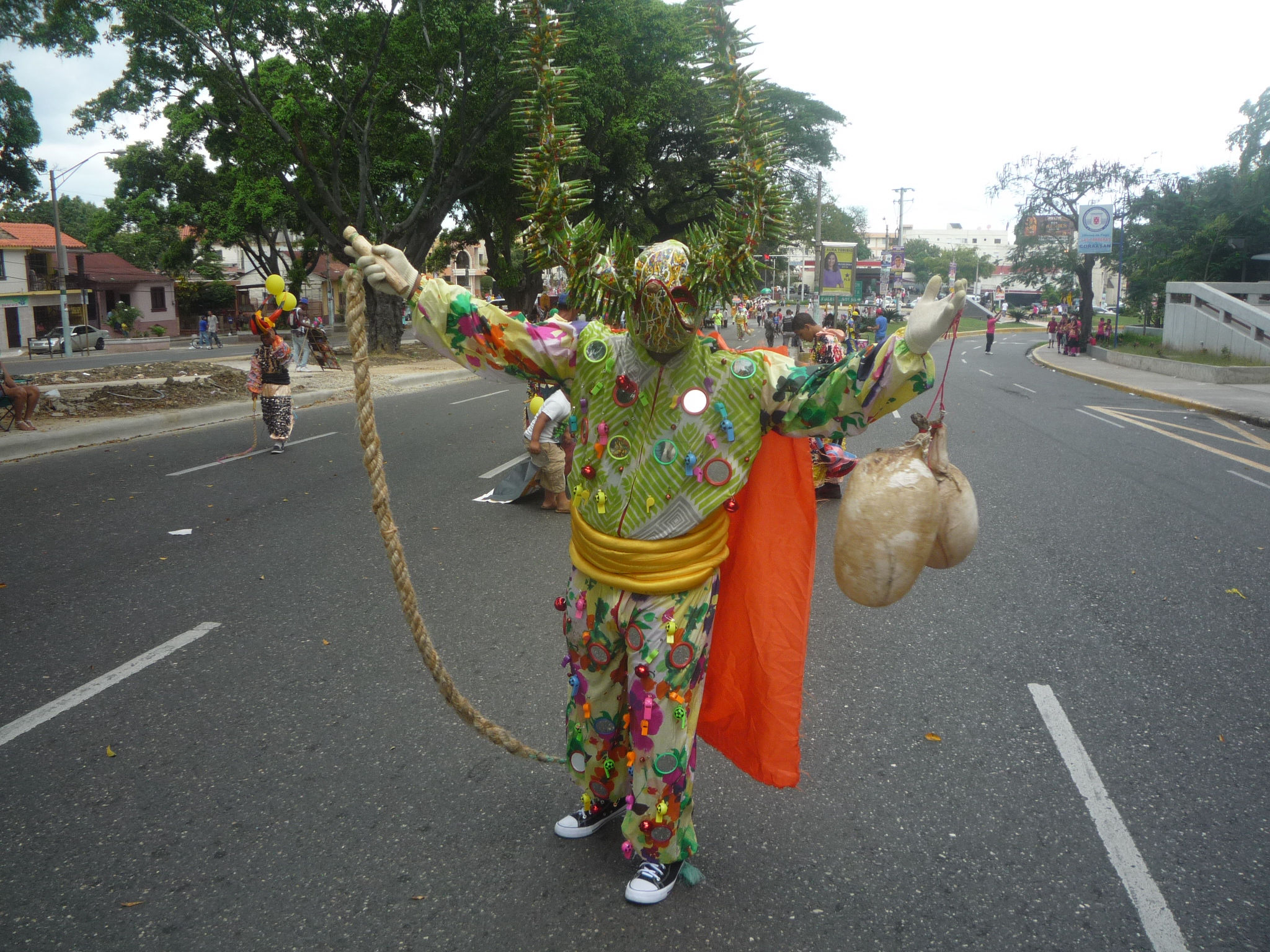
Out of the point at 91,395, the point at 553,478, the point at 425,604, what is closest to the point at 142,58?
the point at 91,395

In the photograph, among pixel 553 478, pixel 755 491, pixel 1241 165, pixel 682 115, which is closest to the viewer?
pixel 755 491

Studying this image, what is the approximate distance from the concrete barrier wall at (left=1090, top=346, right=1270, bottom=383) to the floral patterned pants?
22091 mm

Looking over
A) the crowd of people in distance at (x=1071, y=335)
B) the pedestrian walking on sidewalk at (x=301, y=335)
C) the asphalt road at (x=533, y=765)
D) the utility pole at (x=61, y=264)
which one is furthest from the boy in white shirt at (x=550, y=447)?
the crowd of people in distance at (x=1071, y=335)

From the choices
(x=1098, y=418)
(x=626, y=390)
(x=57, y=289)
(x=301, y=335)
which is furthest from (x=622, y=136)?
(x=57, y=289)

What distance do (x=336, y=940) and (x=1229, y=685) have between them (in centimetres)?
410

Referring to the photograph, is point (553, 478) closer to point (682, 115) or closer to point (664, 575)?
point (664, 575)

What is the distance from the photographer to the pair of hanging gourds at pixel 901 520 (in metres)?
2.22

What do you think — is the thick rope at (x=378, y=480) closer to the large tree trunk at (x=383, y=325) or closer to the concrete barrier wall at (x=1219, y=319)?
the large tree trunk at (x=383, y=325)

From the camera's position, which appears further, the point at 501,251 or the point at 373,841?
the point at 501,251

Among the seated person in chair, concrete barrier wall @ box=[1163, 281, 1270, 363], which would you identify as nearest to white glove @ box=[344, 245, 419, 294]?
the seated person in chair

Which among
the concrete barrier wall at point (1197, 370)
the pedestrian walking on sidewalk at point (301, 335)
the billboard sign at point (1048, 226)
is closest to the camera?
the pedestrian walking on sidewalk at point (301, 335)

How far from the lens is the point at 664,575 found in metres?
2.52

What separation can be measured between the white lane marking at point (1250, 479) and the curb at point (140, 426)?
13.4m

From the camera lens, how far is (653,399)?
2551 mm
